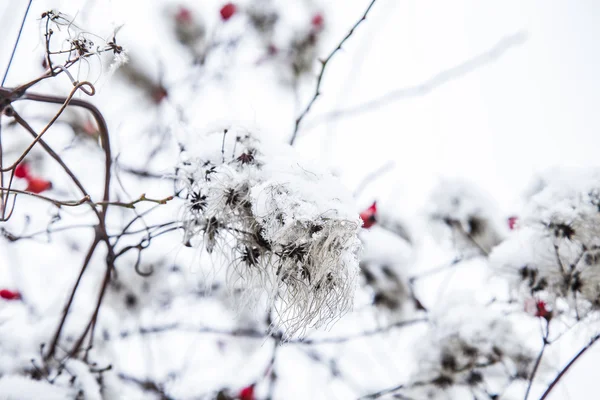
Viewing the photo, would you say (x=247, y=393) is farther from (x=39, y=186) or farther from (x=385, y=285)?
(x=39, y=186)

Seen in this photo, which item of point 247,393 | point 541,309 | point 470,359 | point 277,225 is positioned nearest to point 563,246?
point 541,309

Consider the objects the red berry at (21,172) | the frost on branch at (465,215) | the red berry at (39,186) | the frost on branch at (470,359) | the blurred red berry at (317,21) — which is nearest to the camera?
the red berry at (39,186)

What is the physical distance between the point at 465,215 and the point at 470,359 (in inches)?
34.4

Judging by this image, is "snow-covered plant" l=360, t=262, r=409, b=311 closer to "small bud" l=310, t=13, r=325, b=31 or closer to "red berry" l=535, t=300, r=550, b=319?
"red berry" l=535, t=300, r=550, b=319

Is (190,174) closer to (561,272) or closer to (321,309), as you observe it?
(321,309)

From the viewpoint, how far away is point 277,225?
3.13 feet

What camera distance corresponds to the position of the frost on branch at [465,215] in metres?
2.39

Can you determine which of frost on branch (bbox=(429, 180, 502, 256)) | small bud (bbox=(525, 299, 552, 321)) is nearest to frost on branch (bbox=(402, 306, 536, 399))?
small bud (bbox=(525, 299, 552, 321))

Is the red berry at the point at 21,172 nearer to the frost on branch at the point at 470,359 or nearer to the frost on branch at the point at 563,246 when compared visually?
the frost on branch at the point at 470,359

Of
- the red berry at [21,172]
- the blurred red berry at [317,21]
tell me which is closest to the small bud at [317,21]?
the blurred red berry at [317,21]

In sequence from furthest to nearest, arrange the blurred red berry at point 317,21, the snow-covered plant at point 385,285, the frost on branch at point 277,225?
the blurred red berry at point 317,21, the snow-covered plant at point 385,285, the frost on branch at point 277,225

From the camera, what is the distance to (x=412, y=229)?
2543 millimetres

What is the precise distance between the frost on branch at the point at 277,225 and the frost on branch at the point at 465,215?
1.54 meters

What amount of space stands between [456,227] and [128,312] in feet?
5.88
